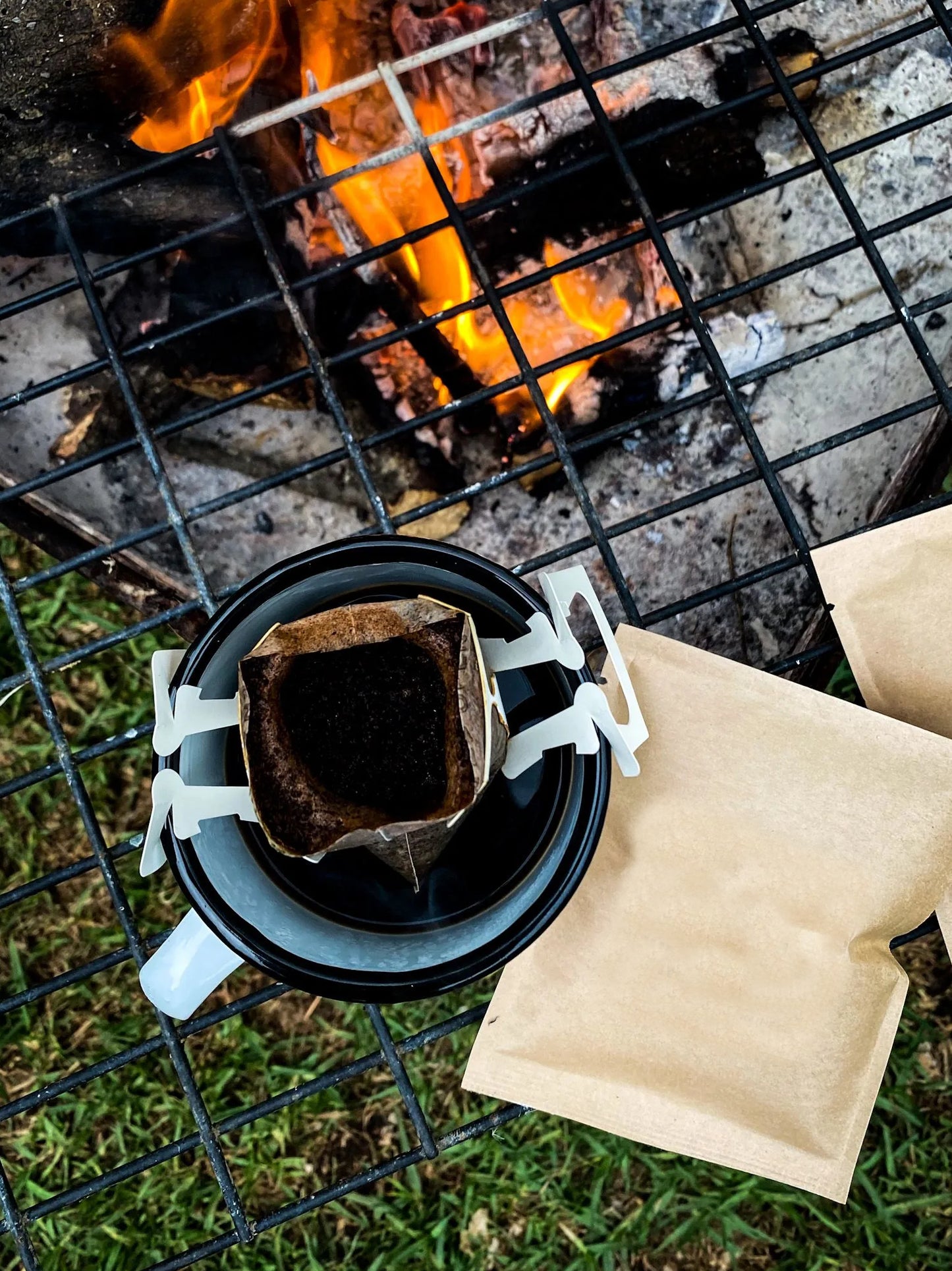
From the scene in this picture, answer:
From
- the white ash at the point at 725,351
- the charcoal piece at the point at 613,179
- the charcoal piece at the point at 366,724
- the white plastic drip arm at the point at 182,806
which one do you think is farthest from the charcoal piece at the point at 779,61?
the white plastic drip arm at the point at 182,806

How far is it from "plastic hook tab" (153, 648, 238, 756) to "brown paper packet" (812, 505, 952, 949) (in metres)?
0.57

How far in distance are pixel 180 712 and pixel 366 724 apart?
0.13 metres

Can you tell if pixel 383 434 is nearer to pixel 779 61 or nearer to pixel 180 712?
pixel 180 712

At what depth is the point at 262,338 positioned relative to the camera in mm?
1145

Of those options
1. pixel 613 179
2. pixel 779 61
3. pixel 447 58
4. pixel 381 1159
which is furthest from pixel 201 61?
pixel 381 1159

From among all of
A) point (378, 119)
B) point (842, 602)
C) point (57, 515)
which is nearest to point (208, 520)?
point (57, 515)

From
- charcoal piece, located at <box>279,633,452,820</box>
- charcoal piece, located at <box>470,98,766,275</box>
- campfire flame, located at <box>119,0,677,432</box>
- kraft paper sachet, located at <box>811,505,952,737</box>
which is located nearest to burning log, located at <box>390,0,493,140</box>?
campfire flame, located at <box>119,0,677,432</box>

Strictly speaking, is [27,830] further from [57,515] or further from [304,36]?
[304,36]

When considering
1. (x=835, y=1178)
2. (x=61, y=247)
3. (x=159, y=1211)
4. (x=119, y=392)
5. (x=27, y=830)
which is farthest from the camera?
(x=27, y=830)

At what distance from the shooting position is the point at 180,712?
0.66 meters

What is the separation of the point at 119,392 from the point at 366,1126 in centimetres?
106

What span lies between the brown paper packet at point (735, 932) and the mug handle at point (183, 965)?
28 centimetres

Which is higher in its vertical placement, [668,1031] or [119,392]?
[119,392]

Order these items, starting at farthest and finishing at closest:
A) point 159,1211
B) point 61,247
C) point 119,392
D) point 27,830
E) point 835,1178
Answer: point 27,830
point 159,1211
point 119,392
point 61,247
point 835,1178
